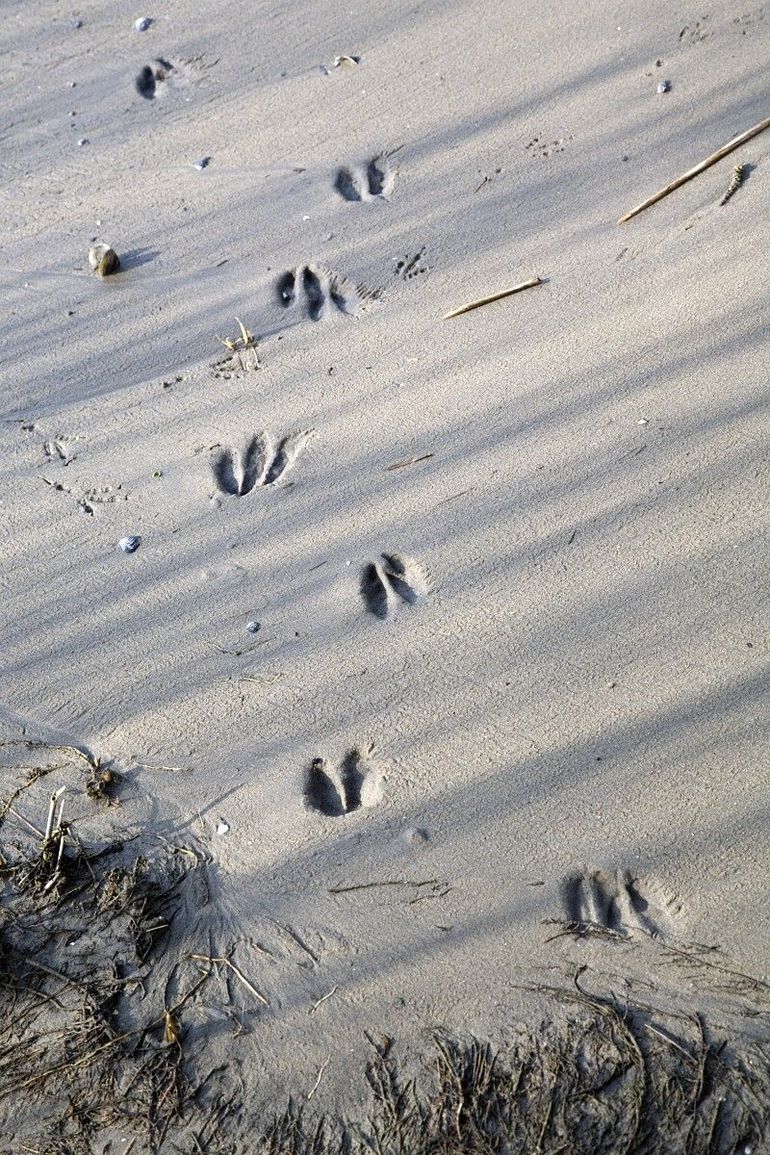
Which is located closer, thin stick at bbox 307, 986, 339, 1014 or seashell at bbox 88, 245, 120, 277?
thin stick at bbox 307, 986, 339, 1014

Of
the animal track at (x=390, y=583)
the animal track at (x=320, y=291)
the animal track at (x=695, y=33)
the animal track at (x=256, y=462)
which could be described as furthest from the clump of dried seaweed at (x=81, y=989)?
the animal track at (x=695, y=33)

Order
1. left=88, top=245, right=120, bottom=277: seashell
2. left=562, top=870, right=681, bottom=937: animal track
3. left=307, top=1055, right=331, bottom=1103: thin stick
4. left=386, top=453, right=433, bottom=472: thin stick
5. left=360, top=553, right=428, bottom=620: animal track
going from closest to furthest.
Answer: left=307, top=1055, right=331, bottom=1103: thin stick, left=562, top=870, right=681, bottom=937: animal track, left=360, top=553, right=428, bottom=620: animal track, left=386, top=453, right=433, bottom=472: thin stick, left=88, top=245, right=120, bottom=277: seashell

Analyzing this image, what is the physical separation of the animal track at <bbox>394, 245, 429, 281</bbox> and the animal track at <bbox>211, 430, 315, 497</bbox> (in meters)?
0.60

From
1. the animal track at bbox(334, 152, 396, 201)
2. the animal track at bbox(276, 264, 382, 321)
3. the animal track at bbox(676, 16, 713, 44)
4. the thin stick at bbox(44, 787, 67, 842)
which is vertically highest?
the animal track at bbox(676, 16, 713, 44)

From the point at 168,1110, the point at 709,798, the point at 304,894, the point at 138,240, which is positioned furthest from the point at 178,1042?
the point at 138,240

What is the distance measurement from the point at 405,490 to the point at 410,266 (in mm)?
798

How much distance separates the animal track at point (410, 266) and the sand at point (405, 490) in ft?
0.05

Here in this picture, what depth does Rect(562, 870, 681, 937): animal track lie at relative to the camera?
1.92 metres

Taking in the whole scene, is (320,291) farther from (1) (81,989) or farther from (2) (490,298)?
(1) (81,989)

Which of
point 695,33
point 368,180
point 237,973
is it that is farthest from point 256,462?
point 695,33

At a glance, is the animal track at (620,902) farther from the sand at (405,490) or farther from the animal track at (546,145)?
the animal track at (546,145)

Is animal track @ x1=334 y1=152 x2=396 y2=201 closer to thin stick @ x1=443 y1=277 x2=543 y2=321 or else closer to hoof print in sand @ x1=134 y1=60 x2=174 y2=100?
thin stick @ x1=443 y1=277 x2=543 y2=321

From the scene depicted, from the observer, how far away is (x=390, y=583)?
7.96 feet

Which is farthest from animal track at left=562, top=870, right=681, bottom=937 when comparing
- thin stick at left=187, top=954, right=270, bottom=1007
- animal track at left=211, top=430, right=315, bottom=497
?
animal track at left=211, top=430, right=315, bottom=497
